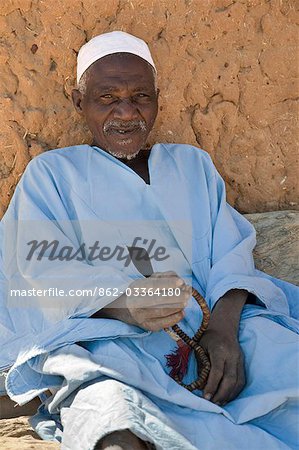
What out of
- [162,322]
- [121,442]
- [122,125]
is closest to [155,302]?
[162,322]

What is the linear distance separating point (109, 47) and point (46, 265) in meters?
1.04

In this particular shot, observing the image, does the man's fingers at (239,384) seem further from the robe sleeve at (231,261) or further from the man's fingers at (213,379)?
the robe sleeve at (231,261)

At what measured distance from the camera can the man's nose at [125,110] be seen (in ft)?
10.9

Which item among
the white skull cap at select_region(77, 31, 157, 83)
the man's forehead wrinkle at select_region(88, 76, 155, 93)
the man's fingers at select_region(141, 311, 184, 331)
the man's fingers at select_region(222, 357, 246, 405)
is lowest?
the man's fingers at select_region(222, 357, 246, 405)

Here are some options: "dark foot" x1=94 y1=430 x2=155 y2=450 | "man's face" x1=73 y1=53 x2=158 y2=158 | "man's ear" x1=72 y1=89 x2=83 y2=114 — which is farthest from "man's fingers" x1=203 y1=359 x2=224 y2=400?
"man's ear" x1=72 y1=89 x2=83 y2=114

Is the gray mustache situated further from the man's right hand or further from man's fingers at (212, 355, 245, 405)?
man's fingers at (212, 355, 245, 405)

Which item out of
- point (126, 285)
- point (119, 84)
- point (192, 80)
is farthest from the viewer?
point (192, 80)

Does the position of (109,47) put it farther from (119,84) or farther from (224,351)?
(224,351)

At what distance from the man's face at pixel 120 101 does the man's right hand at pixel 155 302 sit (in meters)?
0.85

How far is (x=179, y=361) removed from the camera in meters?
2.80

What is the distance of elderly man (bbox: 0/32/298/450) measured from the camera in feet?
8.43

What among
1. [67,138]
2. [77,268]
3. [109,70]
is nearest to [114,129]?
[109,70]

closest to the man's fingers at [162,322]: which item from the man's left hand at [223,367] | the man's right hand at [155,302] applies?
the man's right hand at [155,302]

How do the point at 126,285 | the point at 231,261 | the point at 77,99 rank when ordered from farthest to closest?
the point at 77,99 < the point at 231,261 < the point at 126,285
